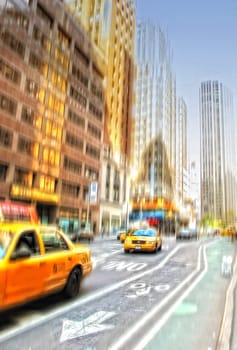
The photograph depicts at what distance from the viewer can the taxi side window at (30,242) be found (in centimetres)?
589

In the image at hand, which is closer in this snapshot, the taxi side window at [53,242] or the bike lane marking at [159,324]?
the bike lane marking at [159,324]

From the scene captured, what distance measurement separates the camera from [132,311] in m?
6.33

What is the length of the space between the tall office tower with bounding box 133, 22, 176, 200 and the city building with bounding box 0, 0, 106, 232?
4245 cm

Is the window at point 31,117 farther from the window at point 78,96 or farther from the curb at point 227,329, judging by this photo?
the curb at point 227,329

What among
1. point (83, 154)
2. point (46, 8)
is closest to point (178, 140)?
point (83, 154)

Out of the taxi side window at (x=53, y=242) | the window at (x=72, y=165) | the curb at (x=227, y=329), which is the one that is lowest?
the curb at (x=227, y=329)

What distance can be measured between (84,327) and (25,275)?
4.42 ft

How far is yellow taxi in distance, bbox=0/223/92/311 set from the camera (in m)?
5.11

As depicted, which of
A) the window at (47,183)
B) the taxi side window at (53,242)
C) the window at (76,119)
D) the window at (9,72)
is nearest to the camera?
the taxi side window at (53,242)

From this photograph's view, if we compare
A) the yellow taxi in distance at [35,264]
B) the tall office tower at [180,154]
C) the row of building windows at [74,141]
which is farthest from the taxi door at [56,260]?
the tall office tower at [180,154]

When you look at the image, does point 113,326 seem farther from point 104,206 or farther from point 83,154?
point 104,206

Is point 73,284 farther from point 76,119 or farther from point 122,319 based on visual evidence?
point 76,119

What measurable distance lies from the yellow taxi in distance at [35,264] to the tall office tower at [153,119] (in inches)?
3540

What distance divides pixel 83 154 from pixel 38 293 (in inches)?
1918
